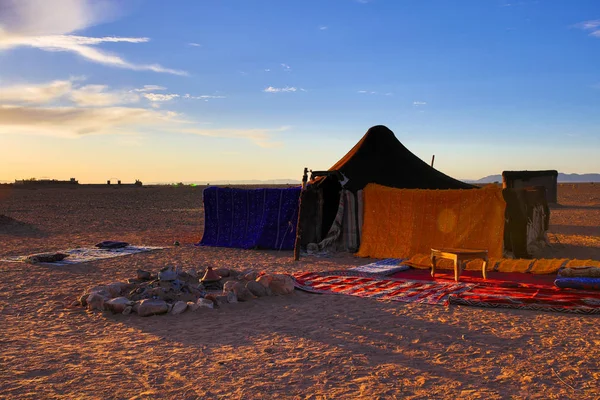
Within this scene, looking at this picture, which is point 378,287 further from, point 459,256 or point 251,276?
point 251,276

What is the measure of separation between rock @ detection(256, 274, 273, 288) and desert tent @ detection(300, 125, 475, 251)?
4121mm

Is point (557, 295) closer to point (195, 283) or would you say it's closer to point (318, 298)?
point (318, 298)

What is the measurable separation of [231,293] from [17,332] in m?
2.55

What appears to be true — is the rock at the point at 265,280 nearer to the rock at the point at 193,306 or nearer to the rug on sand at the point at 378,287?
the rug on sand at the point at 378,287

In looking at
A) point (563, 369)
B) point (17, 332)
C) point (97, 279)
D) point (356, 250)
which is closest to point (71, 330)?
point (17, 332)

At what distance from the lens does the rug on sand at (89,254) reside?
35.8 ft

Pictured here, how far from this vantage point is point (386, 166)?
1428 cm

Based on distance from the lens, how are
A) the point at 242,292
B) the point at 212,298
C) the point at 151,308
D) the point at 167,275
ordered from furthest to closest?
the point at 167,275 → the point at 242,292 → the point at 212,298 → the point at 151,308

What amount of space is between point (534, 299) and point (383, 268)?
314cm

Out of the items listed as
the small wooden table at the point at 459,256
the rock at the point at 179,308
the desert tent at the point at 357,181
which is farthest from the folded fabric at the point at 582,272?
the rock at the point at 179,308

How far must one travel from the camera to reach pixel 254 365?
4816 millimetres

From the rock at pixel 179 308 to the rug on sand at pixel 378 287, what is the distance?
1.86 meters

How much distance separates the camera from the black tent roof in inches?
545

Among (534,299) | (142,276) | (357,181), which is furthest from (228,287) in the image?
(357,181)
